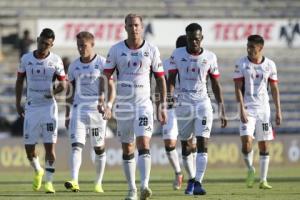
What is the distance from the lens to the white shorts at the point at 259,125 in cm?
1731

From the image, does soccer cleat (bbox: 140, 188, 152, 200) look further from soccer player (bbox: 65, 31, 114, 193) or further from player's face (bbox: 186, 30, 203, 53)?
soccer player (bbox: 65, 31, 114, 193)

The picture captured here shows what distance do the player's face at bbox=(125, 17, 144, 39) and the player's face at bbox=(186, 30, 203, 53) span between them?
5.89 ft

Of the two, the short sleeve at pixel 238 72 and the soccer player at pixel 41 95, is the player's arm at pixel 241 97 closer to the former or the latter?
the short sleeve at pixel 238 72

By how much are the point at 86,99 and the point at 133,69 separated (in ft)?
10.9

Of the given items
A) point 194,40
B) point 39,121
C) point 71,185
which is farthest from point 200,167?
point 39,121

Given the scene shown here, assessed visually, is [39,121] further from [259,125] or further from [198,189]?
[259,125]

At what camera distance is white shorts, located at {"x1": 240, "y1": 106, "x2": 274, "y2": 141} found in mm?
17312

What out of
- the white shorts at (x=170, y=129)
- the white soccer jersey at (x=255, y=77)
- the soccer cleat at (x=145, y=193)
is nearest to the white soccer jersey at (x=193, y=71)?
the white soccer jersey at (x=255, y=77)

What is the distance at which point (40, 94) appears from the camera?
16.5 meters

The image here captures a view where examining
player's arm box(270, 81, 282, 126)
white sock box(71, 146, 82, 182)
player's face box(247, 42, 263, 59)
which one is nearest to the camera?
white sock box(71, 146, 82, 182)

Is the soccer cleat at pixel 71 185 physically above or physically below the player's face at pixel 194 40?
below

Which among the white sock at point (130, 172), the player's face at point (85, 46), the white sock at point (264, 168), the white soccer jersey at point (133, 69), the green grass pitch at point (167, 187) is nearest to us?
the white sock at point (130, 172)

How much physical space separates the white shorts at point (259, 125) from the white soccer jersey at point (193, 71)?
7.29 feet

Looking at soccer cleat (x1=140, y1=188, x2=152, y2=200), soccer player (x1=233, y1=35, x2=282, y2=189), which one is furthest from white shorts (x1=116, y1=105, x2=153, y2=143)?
soccer player (x1=233, y1=35, x2=282, y2=189)
